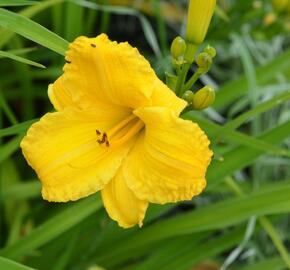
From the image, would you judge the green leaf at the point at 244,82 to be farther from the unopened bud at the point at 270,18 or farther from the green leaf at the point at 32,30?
the green leaf at the point at 32,30

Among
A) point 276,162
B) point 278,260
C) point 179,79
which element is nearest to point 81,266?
point 278,260

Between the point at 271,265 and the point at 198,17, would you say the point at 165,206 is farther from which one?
the point at 198,17

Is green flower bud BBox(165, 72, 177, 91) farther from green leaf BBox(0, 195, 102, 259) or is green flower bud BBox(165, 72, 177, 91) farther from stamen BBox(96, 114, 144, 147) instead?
green leaf BBox(0, 195, 102, 259)

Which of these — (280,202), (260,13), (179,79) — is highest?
(179,79)

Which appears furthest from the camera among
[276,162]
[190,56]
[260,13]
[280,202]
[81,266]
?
[276,162]

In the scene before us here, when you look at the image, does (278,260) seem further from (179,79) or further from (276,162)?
(179,79)

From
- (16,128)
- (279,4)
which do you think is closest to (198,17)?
(16,128)

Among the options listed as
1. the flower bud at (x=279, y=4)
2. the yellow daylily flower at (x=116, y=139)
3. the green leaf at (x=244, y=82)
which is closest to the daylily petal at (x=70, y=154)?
the yellow daylily flower at (x=116, y=139)
